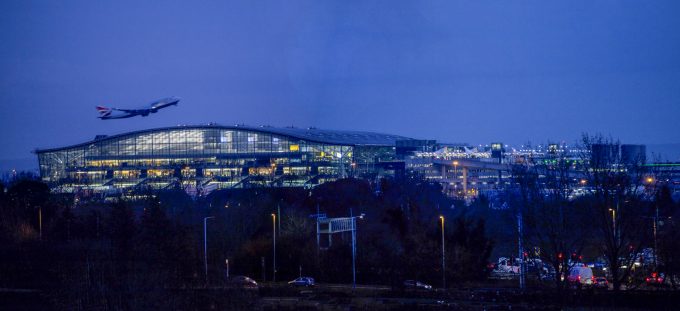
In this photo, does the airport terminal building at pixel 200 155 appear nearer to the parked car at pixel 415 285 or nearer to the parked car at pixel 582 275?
the parked car at pixel 415 285

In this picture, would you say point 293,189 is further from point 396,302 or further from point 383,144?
point 383,144

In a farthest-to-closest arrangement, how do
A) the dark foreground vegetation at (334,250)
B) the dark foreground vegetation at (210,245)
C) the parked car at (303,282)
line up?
the parked car at (303,282), the dark foreground vegetation at (334,250), the dark foreground vegetation at (210,245)

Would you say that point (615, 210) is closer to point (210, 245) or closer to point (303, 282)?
point (303, 282)

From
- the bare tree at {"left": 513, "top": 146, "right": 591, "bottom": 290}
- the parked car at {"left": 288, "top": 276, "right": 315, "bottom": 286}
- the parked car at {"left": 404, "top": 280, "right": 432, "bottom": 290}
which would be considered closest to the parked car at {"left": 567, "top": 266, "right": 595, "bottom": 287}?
the bare tree at {"left": 513, "top": 146, "right": 591, "bottom": 290}

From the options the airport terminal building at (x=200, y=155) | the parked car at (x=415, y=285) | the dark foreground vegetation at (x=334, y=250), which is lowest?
the parked car at (x=415, y=285)

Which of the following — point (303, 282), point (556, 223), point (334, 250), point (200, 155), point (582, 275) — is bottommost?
point (303, 282)

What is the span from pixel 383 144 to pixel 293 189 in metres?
30.5

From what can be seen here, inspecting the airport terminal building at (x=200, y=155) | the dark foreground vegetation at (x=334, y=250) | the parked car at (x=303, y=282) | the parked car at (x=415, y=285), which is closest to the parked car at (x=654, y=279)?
the dark foreground vegetation at (x=334, y=250)

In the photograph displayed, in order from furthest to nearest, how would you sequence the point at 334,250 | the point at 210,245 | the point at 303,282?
the point at 210,245 < the point at 334,250 < the point at 303,282

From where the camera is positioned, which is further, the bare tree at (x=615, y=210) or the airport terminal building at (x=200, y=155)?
the airport terminal building at (x=200, y=155)

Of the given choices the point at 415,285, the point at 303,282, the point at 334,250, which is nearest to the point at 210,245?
the point at 303,282

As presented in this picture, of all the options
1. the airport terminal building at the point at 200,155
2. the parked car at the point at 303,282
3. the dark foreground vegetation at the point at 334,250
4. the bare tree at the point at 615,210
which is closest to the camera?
the dark foreground vegetation at the point at 334,250

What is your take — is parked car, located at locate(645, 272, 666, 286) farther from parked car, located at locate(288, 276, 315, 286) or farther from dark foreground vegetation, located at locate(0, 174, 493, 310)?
parked car, located at locate(288, 276, 315, 286)

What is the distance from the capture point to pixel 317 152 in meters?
59.4
